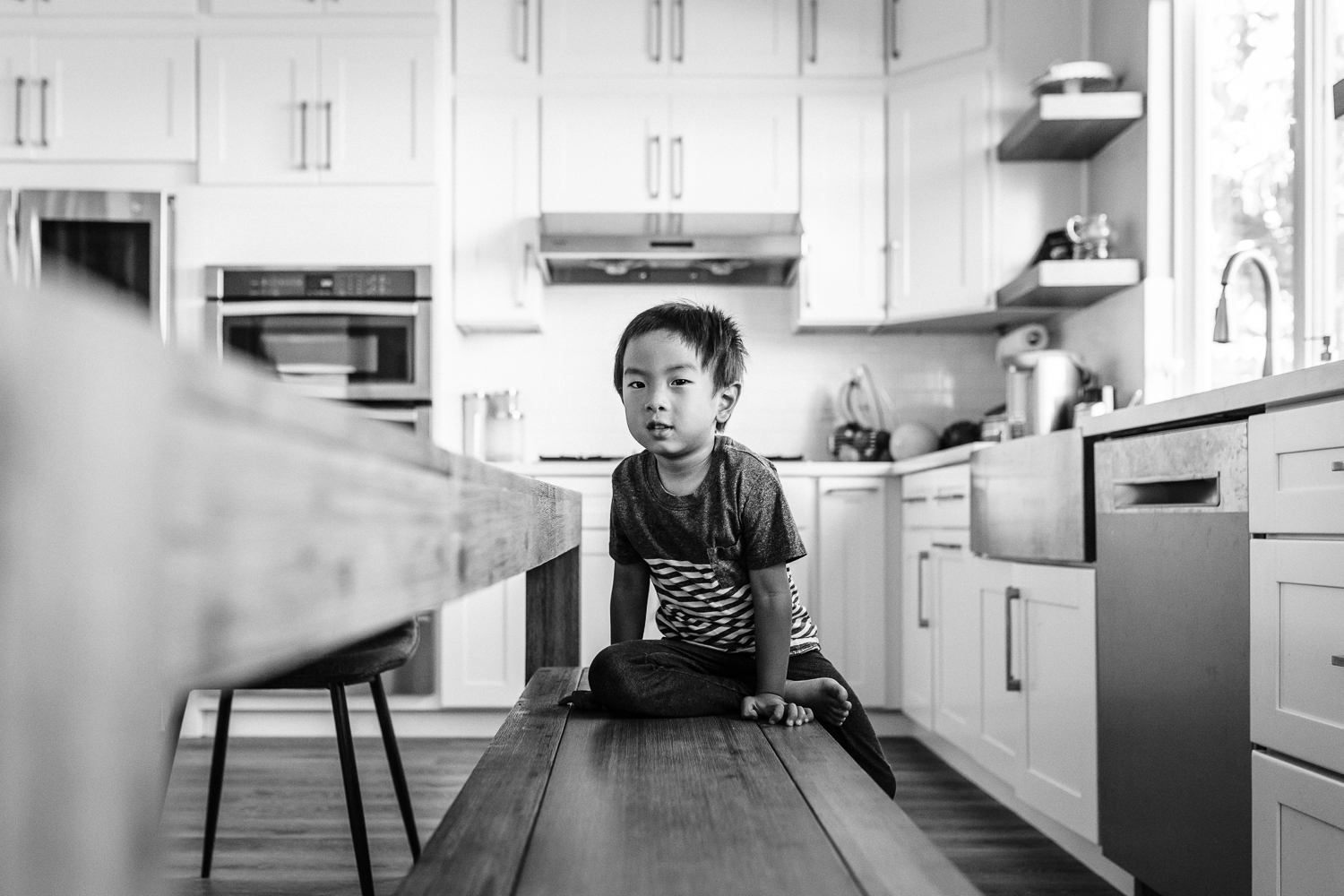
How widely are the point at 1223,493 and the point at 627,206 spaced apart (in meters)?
2.57

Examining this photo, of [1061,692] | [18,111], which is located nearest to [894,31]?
[1061,692]

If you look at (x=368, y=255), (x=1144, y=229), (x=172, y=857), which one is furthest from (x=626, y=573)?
(x=368, y=255)

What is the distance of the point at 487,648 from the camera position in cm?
372

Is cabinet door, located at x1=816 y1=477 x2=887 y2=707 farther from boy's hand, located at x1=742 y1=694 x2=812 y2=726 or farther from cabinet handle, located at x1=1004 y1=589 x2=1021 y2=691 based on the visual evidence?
boy's hand, located at x1=742 y1=694 x2=812 y2=726

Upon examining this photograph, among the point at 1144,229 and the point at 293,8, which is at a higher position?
the point at 293,8

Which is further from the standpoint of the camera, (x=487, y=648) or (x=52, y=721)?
(x=487, y=648)

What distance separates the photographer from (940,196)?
150 inches

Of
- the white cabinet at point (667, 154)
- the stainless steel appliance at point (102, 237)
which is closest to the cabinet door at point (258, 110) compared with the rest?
the stainless steel appliance at point (102, 237)

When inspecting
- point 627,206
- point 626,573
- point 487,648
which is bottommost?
point 487,648

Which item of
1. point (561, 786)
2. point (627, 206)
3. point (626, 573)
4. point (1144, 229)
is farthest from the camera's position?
point (627, 206)

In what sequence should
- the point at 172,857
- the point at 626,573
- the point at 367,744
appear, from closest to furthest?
1. the point at 626,573
2. the point at 172,857
3. the point at 367,744

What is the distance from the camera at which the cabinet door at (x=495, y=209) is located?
12.9ft

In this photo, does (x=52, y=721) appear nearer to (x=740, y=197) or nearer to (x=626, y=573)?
(x=626, y=573)

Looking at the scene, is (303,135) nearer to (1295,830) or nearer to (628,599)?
(628,599)
